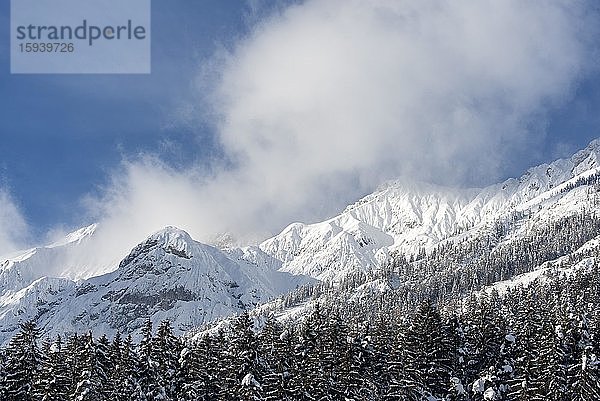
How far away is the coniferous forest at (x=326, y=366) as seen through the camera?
178 ft

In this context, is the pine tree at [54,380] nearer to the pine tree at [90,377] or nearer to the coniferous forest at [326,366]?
the coniferous forest at [326,366]

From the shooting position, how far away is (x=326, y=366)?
58.0m

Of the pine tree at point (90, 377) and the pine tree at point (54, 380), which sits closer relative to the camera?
the pine tree at point (90, 377)

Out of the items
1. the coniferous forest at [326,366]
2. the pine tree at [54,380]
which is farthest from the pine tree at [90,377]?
the pine tree at [54,380]

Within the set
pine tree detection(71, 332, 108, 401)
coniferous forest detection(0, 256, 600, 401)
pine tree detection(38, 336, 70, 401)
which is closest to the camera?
pine tree detection(71, 332, 108, 401)

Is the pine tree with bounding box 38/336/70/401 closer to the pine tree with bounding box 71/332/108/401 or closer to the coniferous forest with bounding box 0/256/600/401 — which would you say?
the coniferous forest with bounding box 0/256/600/401

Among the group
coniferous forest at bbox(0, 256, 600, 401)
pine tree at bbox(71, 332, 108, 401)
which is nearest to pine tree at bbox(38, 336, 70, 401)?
coniferous forest at bbox(0, 256, 600, 401)

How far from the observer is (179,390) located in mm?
57500

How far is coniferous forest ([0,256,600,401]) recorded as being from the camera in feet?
178

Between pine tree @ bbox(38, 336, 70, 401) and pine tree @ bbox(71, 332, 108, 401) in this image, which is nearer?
pine tree @ bbox(71, 332, 108, 401)

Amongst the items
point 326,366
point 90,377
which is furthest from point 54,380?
point 326,366

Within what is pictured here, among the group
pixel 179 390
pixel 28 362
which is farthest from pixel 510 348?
pixel 28 362

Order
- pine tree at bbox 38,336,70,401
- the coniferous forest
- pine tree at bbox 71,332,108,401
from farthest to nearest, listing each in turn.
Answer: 1. pine tree at bbox 38,336,70,401
2. the coniferous forest
3. pine tree at bbox 71,332,108,401

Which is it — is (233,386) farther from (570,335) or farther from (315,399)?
(570,335)
